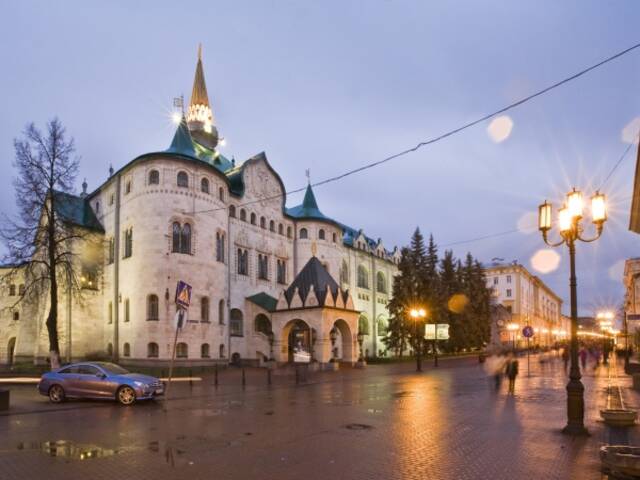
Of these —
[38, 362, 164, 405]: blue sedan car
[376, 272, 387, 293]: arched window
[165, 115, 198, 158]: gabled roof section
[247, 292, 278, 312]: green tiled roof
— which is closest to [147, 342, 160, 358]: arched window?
[247, 292, 278, 312]: green tiled roof

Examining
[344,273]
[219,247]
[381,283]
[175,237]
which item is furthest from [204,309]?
[381,283]

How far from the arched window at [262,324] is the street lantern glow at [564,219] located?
3491 centimetres

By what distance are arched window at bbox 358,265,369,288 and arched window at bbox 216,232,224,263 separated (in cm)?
2510

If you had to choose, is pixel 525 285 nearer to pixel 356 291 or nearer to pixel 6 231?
pixel 356 291

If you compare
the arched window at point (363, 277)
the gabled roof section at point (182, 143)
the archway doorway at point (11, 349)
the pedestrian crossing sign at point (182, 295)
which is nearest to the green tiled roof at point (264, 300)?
the gabled roof section at point (182, 143)

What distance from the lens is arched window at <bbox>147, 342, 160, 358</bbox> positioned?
124 feet

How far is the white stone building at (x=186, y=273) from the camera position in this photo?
38781 mm

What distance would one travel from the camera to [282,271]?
5184 cm

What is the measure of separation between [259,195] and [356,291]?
65.6ft

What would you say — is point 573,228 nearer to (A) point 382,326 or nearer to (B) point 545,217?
(B) point 545,217

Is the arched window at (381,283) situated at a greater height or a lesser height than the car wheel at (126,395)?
greater

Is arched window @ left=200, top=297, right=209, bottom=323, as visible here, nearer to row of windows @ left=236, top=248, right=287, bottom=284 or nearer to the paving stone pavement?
row of windows @ left=236, top=248, right=287, bottom=284

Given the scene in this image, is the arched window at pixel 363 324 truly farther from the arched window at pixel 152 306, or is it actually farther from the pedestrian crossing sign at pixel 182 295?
the pedestrian crossing sign at pixel 182 295

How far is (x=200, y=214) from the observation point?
41.0 meters
